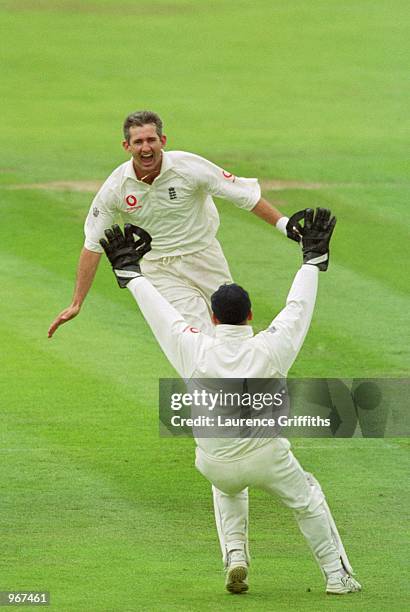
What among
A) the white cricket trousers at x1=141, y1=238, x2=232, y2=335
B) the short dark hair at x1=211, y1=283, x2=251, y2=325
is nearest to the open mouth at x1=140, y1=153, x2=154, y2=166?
the white cricket trousers at x1=141, y1=238, x2=232, y2=335

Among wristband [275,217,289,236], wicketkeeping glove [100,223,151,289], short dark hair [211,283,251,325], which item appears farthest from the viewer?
wristband [275,217,289,236]

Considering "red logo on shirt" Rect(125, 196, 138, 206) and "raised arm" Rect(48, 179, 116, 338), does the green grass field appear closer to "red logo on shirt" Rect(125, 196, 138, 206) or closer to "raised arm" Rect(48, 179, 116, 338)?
"raised arm" Rect(48, 179, 116, 338)

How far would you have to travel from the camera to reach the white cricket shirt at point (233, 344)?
6551mm

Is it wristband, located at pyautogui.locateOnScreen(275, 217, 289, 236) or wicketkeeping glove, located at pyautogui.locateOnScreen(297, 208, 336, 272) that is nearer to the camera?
wicketkeeping glove, located at pyautogui.locateOnScreen(297, 208, 336, 272)

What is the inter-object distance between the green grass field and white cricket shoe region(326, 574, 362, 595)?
86 millimetres

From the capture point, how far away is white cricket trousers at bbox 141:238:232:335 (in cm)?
793

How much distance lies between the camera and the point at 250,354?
21.5 feet

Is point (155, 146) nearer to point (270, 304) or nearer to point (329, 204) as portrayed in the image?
point (270, 304)

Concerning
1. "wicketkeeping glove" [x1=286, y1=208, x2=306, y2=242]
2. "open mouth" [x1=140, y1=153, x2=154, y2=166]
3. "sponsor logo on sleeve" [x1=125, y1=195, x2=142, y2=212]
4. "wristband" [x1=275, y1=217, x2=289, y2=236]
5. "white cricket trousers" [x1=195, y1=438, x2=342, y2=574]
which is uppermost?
"open mouth" [x1=140, y1=153, x2=154, y2=166]

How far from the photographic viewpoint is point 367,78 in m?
20.9

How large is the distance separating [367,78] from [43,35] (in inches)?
211

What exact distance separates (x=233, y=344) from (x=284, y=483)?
0.65m

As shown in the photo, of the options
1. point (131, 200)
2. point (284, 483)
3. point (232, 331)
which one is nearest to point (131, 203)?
point (131, 200)

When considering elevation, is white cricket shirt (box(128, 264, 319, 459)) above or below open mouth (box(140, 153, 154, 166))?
below
